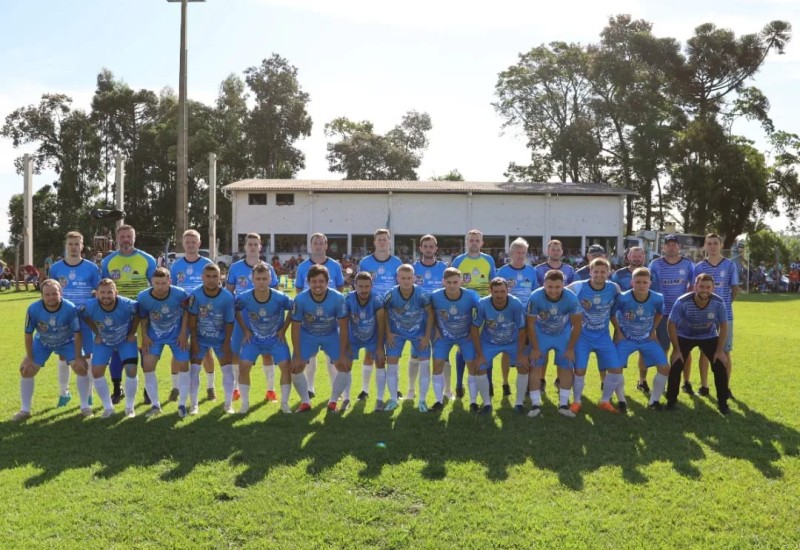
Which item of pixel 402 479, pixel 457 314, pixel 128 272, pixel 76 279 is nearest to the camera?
pixel 402 479

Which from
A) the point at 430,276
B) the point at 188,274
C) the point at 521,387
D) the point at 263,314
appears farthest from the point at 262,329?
the point at 521,387

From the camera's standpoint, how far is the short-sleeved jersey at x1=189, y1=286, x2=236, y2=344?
710 centimetres

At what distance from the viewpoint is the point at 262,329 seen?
23.4 ft

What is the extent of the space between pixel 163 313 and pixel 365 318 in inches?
87.2

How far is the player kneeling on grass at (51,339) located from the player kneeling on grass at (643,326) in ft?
19.6

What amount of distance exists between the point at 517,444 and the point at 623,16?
47868mm

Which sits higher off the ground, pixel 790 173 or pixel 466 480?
pixel 790 173

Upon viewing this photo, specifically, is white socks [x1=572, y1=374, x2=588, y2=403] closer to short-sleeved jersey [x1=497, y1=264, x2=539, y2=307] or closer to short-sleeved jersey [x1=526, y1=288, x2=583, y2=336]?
short-sleeved jersey [x1=526, y1=288, x2=583, y2=336]

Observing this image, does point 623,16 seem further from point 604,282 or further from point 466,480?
point 466,480

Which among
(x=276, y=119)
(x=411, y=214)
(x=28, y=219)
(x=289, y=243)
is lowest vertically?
(x=289, y=243)

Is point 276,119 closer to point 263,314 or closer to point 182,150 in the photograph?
point 182,150

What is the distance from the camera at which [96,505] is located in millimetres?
4457

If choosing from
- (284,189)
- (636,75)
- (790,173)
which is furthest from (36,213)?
(790,173)

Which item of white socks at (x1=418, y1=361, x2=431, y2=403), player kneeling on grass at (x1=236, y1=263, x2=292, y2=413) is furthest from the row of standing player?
player kneeling on grass at (x1=236, y1=263, x2=292, y2=413)
